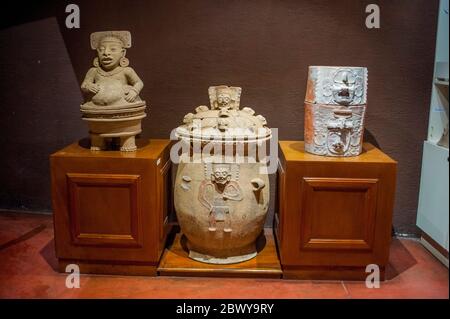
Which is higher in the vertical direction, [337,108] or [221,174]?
[337,108]

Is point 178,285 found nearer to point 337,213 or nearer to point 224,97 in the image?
point 337,213

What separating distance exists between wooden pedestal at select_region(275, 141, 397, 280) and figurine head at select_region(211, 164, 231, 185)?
32cm

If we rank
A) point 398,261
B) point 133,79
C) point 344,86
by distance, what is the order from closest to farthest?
point 344,86 → point 133,79 → point 398,261

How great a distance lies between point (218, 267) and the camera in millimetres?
2885

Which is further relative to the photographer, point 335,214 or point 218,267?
point 218,267

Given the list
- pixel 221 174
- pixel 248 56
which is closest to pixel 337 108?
pixel 221 174

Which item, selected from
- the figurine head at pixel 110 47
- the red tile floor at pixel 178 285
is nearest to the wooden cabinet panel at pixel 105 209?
the red tile floor at pixel 178 285

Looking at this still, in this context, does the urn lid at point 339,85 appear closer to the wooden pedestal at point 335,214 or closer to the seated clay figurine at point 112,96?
the wooden pedestal at point 335,214

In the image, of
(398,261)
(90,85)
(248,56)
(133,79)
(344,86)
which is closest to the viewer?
(344,86)

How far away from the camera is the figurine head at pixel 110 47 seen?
286 cm

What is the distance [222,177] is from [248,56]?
987mm

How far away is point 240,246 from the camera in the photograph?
2.94 metres

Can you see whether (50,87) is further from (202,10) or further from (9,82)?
(202,10)

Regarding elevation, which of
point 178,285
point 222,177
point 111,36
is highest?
point 111,36
